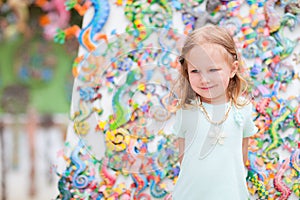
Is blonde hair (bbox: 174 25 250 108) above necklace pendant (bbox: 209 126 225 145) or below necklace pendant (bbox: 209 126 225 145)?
above

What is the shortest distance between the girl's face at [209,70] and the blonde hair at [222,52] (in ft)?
0.05

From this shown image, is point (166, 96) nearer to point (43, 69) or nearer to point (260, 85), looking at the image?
point (260, 85)

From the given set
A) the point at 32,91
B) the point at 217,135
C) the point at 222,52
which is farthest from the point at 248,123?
the point at 32,91

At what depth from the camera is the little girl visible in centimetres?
138

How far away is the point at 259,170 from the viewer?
1790 millimetres

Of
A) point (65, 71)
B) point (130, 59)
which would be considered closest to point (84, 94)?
point (130, 59)

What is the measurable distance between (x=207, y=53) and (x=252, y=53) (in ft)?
1.60

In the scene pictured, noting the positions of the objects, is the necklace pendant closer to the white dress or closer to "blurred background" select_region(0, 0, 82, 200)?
the white dress

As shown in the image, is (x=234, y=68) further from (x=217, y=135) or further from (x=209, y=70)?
(x=217, y=135)

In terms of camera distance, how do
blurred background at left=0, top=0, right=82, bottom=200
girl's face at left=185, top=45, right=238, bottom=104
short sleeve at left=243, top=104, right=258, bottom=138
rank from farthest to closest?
1. blurred background at left=0, top=0, right=82, bottom=200
2. short sleeve at left=243, top=104, right=258, bottom=138
3. girl's face at left=185, top=45, right=238, bottom=104

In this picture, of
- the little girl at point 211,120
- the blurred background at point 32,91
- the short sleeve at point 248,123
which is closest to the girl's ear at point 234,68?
the little girl at point 211,120

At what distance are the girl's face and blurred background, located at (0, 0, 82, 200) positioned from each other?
2530 millimetres

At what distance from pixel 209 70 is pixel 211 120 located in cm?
14

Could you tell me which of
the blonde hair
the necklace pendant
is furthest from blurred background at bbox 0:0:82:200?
the necklace pendant
